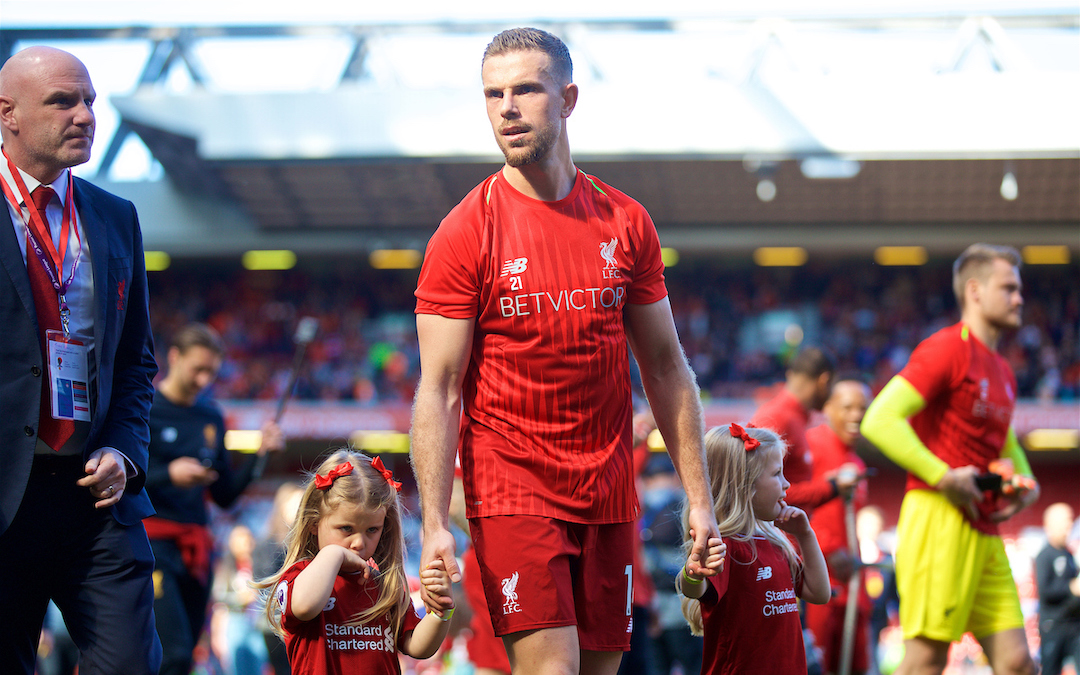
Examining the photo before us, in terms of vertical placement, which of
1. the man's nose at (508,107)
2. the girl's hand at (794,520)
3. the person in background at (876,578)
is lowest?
the person in background at (876,578)

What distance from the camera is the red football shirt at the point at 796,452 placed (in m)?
5.11

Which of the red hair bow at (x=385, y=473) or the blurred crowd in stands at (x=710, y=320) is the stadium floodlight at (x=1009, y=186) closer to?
the blurred crowd in stands at (x=710, y=320)

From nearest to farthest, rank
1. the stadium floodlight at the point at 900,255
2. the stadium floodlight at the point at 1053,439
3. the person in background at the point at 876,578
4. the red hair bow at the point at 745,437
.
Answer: the red hair bow at the point at 745,437
the person in background at the point at 876,578
the stadium floodlight at the point at 1053,439
the stadium floodlight at the point at 900,255

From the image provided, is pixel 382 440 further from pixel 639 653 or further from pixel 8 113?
pixel 8 113

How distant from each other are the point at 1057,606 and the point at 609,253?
7.86 m

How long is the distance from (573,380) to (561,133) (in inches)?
28.9

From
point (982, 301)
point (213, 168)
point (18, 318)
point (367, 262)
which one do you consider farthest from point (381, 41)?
point (18, 318)

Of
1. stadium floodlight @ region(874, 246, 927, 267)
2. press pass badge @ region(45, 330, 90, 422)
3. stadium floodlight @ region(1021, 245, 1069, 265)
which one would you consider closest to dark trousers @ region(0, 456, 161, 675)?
press pass badge @ region(45, 330, 90, 422)

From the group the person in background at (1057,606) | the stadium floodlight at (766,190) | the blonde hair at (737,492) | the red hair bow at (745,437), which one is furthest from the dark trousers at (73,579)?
the stadium floodlight at (766,190)

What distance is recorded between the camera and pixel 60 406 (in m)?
2.71

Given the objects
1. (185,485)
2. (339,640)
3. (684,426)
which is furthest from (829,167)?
(339,640)

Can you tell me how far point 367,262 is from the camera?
26719mm

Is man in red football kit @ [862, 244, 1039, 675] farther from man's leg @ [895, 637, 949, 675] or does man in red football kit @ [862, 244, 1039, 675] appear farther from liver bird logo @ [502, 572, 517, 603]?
liver bird logo @ [502, 572, 517, 603]

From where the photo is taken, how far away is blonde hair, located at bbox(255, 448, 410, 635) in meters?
3.24
